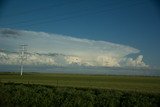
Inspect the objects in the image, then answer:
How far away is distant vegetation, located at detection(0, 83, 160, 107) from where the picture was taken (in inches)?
1016

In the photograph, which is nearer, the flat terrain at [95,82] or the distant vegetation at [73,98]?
the distant vegetation at [73,98]

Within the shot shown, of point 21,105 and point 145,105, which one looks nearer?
point 145,105

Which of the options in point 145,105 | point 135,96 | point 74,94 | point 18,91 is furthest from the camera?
point 18,91

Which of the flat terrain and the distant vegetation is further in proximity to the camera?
the flat terrain

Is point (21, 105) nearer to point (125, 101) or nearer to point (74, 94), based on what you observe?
point (74, 94)

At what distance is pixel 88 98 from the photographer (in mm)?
27328

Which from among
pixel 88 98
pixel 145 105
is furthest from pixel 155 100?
pixel 88 98

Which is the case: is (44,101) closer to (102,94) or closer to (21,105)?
(21,105)

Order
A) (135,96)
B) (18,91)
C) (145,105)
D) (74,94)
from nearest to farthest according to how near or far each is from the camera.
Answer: (145,105) → (135,96) → (74,94) → (18,91)

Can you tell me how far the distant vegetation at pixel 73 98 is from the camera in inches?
1016

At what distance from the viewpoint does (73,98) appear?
91.7 ft

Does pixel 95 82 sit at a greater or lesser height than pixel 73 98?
lesser

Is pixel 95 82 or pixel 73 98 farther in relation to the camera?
pixel 95 82

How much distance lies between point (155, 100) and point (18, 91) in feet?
50.7
